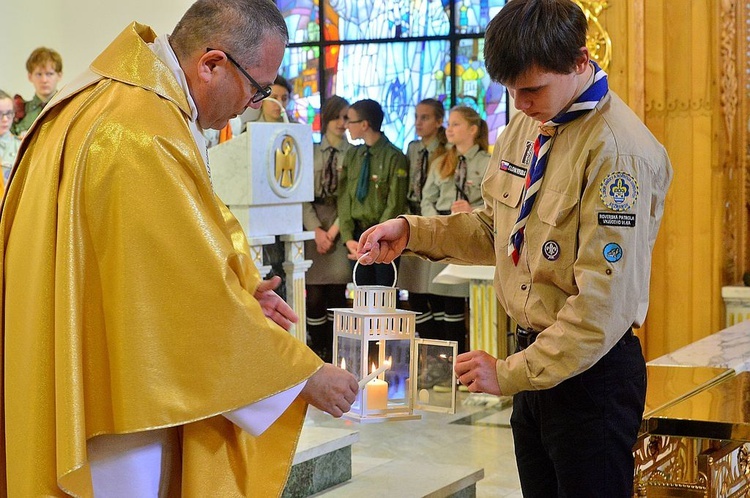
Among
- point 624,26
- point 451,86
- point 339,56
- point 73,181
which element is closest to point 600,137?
point 73,181

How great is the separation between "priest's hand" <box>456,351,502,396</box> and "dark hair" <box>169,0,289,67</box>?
0.71 metres

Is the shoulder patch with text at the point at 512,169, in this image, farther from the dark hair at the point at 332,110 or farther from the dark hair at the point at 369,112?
the dark hair at the point at 332,110

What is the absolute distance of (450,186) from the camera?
6637 mm

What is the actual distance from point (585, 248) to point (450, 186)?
4596 mm

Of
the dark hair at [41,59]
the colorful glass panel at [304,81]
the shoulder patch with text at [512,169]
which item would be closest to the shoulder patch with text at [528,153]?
the shoulder patch with text at [512,169]

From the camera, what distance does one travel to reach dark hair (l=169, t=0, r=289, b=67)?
2076 millimetres

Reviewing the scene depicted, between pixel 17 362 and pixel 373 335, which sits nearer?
pixel 17 362

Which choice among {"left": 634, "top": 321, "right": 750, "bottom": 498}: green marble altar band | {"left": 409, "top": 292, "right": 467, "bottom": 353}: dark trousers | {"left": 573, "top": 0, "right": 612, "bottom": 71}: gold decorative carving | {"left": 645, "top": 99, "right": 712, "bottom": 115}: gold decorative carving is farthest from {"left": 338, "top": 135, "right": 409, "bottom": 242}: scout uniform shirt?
{"left": 634, "top": 321, "right": 750, "bottom": 498}: green marble altar band

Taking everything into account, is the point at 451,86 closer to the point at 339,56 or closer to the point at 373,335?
the point at 339,56

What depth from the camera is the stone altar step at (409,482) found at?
3697 mm

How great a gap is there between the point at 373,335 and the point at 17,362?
810 millimetres

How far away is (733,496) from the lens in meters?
3.17

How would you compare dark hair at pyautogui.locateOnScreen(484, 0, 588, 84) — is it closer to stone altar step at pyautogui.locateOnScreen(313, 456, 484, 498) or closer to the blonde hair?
stone altar step at pyautogui.locateOnScreen(313, 456, 484, 498)

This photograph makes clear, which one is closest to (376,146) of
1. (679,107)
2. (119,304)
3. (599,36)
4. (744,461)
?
(599,36)
